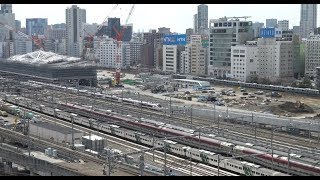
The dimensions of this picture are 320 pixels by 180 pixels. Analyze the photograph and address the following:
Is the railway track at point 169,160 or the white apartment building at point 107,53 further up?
the white apartment building at point 107,53

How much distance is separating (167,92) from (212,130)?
8.02 metres

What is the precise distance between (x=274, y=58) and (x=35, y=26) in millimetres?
33864

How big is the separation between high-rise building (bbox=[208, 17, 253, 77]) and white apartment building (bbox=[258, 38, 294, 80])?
1.09 meters

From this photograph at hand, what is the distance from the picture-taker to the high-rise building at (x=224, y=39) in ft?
67.7

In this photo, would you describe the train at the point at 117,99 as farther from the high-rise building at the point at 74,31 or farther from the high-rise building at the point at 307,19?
the high-rise building at the point at 307,19

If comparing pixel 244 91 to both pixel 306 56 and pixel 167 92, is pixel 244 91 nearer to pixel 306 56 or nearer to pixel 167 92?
pixel 167 92

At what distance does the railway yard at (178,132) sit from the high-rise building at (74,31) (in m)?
18.8

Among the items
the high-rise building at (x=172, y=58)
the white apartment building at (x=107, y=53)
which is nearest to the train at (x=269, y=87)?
the high-rise building at (x=172, y=58)

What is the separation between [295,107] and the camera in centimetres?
1343

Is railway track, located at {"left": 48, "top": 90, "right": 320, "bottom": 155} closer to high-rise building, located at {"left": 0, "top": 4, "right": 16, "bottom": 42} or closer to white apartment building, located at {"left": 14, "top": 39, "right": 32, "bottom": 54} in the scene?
white apartment building, located at {"left": 14, "top": 39, "right": 32, "bottom": 54}

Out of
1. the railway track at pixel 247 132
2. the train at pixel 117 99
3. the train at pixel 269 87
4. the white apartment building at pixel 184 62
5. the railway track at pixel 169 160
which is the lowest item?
the railway track at pixel 169 160

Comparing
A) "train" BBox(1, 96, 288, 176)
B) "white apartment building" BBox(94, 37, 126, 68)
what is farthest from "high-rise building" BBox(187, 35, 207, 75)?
"train" BBox(1, 96, 288, 176)

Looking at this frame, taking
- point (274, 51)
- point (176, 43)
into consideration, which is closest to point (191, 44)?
point (176, 43)

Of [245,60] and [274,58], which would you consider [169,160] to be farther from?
[274,58]
